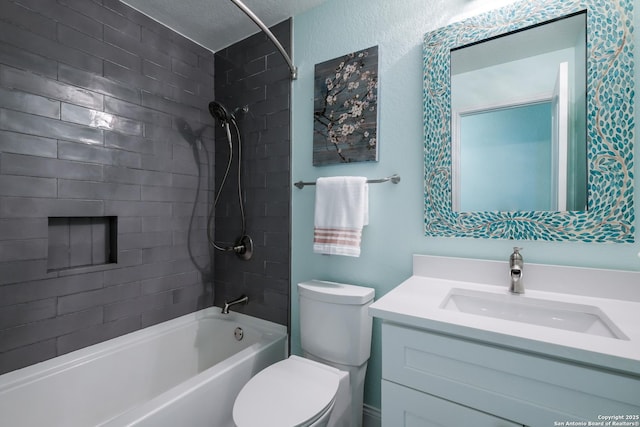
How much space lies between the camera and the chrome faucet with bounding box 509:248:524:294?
3.63ft

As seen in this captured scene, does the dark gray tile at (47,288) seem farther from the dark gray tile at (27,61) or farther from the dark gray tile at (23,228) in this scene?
the dark gray tile at (27,61)

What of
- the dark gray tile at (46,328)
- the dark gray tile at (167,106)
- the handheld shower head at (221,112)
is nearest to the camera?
the dark gray tile at (46,328)

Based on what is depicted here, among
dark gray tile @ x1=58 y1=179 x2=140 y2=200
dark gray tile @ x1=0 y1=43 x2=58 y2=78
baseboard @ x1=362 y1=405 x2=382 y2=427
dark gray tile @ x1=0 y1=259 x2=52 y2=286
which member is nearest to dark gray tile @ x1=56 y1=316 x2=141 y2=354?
dark gray tile @ x1=0 y1=259 x2=52 y2=286

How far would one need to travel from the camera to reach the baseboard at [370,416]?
153 cm

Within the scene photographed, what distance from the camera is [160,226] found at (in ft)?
6.23

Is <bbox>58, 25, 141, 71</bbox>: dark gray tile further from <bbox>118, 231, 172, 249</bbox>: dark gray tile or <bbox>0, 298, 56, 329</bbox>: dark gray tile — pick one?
<bbox>0, 298, 56, 329</bbox>: dark gray tile

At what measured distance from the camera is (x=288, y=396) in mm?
1147

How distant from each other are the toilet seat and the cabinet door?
274mm

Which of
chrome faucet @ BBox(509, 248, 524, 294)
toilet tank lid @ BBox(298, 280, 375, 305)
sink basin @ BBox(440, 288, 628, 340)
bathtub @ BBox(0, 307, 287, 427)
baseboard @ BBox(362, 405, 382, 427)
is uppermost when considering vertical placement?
chrome faucet @ BBox(509, 248, 524, 294)

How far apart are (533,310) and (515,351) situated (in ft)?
1.29

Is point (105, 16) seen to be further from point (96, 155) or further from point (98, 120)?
point (96, 155)

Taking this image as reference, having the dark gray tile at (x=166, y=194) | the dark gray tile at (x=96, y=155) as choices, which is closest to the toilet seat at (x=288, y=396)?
the dark gray tile at (x=166, y=194)

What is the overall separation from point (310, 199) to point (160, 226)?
100 cm

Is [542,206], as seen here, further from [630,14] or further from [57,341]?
[57,341]
